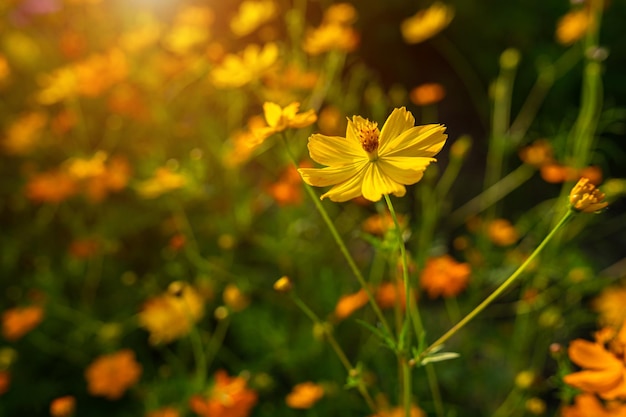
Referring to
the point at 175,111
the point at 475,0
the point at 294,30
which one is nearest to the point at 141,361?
the point at 175,111

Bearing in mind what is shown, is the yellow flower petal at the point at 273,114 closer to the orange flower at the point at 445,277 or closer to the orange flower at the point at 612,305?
the orange flower at the point at 445,277

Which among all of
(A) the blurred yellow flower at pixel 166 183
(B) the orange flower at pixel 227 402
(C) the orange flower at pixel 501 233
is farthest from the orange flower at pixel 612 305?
(A) the blurred yellow flower at pixel 166 183

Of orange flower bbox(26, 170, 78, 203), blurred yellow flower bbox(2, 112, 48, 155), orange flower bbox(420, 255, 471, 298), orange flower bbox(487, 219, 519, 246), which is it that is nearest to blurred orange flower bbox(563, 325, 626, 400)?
orange flower bbox(420, 255, 471, 298)

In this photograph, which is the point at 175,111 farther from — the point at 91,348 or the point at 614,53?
the point at 614,53

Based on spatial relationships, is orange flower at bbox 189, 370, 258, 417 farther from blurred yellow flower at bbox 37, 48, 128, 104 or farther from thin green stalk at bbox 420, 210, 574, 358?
blurred yellow flower at bbox 37, 48, 128, 104

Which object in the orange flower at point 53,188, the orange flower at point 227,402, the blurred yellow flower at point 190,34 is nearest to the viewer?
the orange flower at point 227,402

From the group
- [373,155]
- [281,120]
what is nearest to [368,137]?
[373,155]

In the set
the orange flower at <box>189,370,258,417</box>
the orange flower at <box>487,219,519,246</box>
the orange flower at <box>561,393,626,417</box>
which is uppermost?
the orange flower at <box>189,370,258,417</box>
